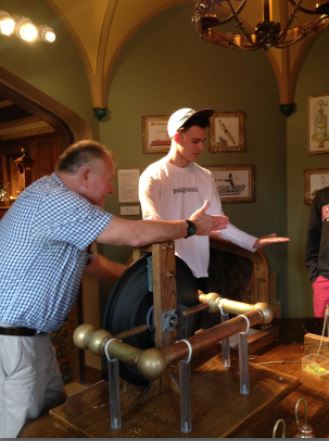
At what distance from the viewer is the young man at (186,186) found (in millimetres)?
2133

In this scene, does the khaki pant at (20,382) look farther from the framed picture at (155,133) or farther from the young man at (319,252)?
the framed picture at (155,133)

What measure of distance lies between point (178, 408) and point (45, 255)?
64 cm

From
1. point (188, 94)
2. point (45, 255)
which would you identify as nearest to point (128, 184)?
point (188, 94)

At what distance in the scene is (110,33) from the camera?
347 cm

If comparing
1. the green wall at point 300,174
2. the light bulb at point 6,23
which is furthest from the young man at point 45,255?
the green wall at point 300,174

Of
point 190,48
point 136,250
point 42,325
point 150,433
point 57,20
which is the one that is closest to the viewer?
point 150,433

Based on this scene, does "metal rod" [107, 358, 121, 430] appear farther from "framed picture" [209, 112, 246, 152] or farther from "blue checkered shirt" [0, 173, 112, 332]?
"framed picture" [209, 112, 246, 152]

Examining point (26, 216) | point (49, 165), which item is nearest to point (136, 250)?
point (26, 216)

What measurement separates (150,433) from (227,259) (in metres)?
2.79

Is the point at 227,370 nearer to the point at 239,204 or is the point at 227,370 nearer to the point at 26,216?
the point at 26,216

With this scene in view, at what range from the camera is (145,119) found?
12.1 feet

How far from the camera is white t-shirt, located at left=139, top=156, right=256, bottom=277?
2.16 meters

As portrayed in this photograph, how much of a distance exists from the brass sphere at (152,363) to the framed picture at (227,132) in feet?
9.80

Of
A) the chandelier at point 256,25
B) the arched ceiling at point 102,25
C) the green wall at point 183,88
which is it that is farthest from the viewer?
the green wall at point 183,88
